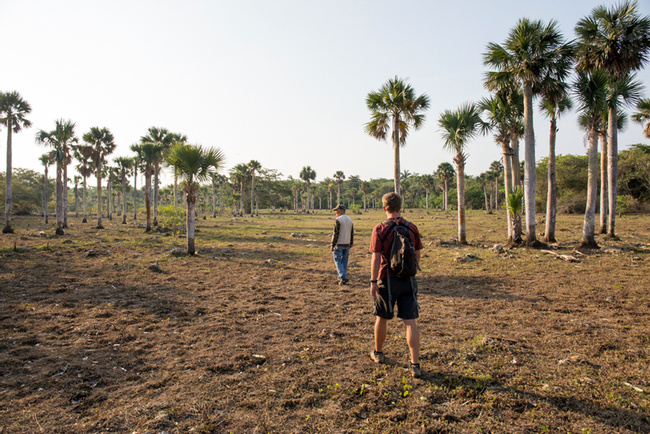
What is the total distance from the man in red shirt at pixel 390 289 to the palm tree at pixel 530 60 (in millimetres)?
11547

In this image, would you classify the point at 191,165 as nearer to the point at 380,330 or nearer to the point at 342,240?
the point at 342,240

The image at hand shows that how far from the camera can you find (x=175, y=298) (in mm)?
7363

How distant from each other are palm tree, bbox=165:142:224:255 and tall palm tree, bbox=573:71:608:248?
15.5m

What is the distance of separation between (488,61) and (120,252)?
1785 cm

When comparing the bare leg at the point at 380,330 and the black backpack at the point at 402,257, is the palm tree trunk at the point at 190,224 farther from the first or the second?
the black backpack at the point at 402,257

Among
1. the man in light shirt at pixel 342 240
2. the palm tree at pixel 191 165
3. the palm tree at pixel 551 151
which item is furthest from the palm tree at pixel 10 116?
the palm tree at pixel 551 151

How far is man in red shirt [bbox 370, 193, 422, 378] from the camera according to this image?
376 centimetres

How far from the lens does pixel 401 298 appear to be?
3.81m

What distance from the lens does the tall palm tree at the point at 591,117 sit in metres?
12.8

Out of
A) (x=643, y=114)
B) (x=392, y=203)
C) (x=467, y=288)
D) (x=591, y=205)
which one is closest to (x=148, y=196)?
(x=467, y=288)

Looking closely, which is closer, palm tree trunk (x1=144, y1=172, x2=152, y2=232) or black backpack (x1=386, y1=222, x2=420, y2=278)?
black backpack (x1=386, y1=222, x2=420, y2=278)

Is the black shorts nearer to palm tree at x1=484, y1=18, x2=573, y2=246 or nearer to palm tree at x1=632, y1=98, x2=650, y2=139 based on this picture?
palm tree at x1=484, y1=18, x2=573, y2=246

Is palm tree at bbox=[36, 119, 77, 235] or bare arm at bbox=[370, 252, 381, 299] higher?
palm tree at bbox=[36, 119, 77, 235]

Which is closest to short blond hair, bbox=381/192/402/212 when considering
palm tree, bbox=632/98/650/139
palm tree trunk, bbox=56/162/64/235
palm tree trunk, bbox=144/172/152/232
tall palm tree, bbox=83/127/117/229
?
palm tree, bbox=632/98/650/139
